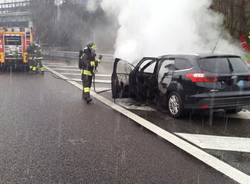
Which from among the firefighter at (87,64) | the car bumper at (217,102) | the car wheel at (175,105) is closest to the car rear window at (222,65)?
the car bumper at (217,102)

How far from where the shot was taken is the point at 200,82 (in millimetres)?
6102

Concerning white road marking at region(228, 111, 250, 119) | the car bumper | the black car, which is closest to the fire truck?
the black car

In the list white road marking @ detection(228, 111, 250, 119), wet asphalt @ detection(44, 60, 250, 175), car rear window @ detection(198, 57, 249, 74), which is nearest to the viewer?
wet asphalt @ detection(44, 60, 250, 175)

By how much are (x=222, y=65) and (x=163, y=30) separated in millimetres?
5727

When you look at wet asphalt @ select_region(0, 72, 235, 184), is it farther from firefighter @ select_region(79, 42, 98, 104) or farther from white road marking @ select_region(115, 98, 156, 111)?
firefighter @ select_region(79, 42, 98, 104)

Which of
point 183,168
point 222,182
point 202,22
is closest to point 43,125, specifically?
point 183,168

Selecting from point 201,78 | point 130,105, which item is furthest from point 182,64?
point 130,105

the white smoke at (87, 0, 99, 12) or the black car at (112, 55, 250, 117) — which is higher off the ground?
the white smoke at (87, 0, 99, 12)

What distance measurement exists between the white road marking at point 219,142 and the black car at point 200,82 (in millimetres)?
895

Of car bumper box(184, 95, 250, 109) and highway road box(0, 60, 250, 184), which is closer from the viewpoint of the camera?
highway road box(0, 60, 250, 184)

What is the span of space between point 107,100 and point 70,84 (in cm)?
366

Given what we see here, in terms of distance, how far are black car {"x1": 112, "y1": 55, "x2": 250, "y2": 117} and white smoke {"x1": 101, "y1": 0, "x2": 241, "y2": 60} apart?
423 centimetres

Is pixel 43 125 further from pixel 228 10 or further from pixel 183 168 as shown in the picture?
pixel 228 10

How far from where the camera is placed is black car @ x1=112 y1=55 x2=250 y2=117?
6094 mm
